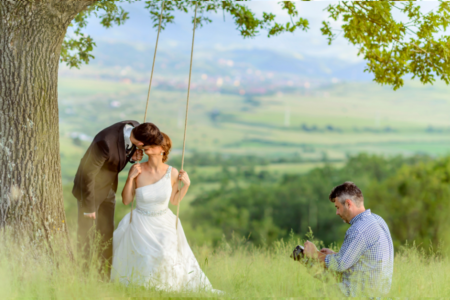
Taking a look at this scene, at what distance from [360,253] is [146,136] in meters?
2.11

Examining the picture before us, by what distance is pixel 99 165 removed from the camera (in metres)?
4.24

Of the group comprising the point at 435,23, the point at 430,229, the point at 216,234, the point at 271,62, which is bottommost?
the point at 216,234

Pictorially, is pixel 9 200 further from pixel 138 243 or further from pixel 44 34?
pixel 44 34

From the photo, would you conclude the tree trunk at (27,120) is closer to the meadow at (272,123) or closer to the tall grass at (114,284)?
the tall grass at (114,284)

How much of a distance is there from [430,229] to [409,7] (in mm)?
33740

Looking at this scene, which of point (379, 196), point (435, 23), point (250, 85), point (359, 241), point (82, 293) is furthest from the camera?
point (250, 85)

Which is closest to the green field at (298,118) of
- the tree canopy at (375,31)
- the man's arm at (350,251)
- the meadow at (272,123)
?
the meadow at (272,123)

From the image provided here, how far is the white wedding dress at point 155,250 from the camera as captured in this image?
4059mm

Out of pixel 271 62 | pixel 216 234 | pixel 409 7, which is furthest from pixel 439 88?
pixel 409 7

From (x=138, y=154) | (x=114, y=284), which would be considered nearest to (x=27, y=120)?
(x=138, y=154)

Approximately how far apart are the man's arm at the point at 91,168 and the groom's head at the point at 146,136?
402 mm

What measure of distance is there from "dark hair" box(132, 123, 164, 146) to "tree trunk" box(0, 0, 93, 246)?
40.8 inches

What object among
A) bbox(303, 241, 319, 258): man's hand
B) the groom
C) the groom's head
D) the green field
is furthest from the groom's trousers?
the green field

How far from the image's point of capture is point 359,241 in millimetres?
3318
